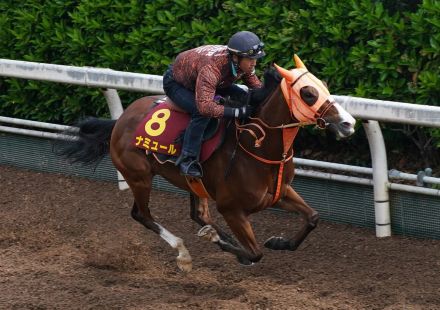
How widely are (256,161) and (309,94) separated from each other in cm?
74

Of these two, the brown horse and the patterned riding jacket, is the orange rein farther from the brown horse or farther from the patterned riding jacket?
the patterned riding jacket

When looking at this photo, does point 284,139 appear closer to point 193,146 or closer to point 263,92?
point 263,92

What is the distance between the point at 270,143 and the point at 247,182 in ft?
1.07

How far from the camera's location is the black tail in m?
8.73

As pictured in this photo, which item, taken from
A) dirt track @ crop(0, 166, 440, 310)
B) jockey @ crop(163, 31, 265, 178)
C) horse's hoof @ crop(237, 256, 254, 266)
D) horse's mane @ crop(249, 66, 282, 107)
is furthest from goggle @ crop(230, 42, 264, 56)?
dirt track @ crop(0, 166, 440, 310)

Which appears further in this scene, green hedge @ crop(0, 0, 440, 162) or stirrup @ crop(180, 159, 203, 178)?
green hedge @ crop(0, 0, 440, 162)

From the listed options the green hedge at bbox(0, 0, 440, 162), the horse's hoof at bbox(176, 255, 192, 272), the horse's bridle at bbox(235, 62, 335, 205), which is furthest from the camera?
the green hedge at bbox(0, 0, 440, 162)

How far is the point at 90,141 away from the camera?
875 centimetres

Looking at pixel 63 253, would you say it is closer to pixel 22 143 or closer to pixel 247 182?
pixel 247 182

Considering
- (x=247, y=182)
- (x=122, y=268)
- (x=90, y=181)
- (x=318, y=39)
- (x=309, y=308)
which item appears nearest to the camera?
(x=309, y=308)

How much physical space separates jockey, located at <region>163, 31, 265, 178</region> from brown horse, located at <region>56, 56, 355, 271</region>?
16cm

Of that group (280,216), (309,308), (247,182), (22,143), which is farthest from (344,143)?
(22,143)

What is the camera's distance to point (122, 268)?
8133 mm

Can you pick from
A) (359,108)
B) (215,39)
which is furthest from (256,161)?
(215,39)
